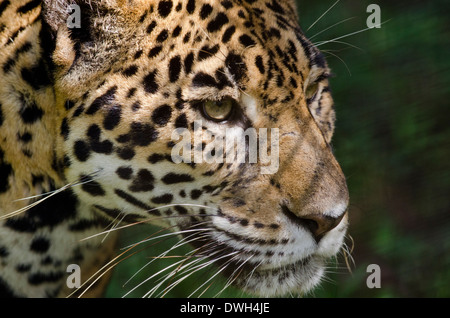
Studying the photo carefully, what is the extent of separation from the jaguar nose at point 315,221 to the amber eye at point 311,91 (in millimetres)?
752

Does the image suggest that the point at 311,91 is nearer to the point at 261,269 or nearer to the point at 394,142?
the point at 261,269

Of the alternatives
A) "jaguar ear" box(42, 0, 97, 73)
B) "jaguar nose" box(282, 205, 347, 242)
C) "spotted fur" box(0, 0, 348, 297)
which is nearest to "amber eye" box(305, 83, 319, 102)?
"spotted fur" box(0, 0, 348, 297)

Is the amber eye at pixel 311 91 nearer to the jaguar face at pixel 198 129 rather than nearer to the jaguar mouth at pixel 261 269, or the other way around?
the jaguar face at pixel 198 129

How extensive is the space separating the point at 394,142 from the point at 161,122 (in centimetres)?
284

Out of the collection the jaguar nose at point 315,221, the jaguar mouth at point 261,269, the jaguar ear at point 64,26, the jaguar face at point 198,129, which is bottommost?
the jaguar mouth at point 261,269

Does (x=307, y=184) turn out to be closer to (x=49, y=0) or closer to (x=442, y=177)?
(x=49, y=0)

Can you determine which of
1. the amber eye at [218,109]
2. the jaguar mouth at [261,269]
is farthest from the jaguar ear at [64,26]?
the jaguar mouth at [261,269]

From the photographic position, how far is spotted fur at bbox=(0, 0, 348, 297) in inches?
101

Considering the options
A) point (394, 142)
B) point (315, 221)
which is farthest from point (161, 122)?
point (394, 142)

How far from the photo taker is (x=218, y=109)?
2.66 meters

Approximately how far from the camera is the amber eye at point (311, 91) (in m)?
3.09
